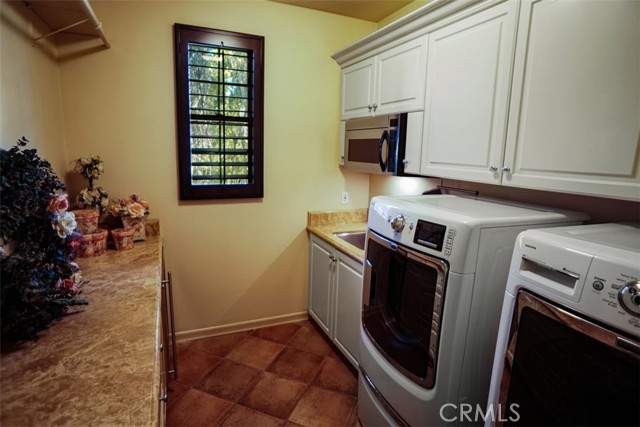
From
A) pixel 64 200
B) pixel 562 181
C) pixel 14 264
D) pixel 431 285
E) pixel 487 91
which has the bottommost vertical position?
pixel 431 285

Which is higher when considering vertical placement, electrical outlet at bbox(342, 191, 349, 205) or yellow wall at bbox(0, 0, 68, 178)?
yellow wall at bbox(0, 0, 68, 178)

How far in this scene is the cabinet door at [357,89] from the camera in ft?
7.78

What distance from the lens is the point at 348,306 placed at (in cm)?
225

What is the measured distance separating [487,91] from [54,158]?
2.27 m

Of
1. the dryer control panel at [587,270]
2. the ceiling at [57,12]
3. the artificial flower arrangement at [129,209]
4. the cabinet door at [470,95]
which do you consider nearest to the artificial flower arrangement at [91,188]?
the artificial flower arrangement at [129,209]

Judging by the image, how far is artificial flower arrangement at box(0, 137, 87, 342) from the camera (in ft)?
3.18

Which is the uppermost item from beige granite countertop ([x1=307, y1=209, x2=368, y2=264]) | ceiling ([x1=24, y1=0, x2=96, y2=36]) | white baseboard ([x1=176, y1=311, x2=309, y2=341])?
ceiling ([x1=24, y1=0, x2=96, y2=36])

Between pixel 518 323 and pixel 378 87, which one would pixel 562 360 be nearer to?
pixel 518 323

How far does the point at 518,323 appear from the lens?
1.00 metres

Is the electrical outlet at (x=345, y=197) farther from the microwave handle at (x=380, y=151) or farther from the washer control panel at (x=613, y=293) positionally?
the washer control panel at (x=613, y=293)

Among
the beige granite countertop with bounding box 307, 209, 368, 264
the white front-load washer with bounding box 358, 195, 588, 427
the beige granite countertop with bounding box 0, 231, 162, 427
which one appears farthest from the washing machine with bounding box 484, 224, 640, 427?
the beige granite countertop with bounding box 307, 209, 368, 264

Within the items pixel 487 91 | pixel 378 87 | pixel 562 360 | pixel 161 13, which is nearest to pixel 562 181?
pixel 487 91

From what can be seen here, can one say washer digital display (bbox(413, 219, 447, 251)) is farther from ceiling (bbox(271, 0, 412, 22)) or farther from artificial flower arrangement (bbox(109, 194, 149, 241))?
ceiling (bbox(271, 0, 412, 22))

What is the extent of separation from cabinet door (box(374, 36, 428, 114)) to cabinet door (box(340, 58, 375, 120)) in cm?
8
